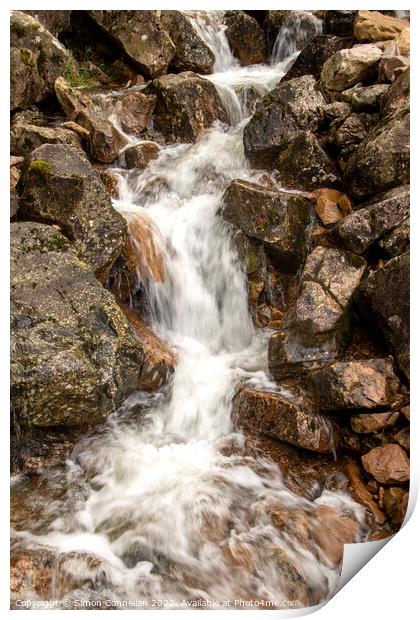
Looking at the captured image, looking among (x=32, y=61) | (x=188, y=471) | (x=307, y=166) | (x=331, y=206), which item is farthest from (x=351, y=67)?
(x=188, y=471)

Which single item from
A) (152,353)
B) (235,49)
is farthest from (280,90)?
(152,353)

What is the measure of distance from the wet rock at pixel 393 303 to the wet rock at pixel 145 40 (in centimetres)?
345

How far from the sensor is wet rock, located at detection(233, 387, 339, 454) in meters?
3.13

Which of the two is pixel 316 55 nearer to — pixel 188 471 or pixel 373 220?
pixel 373 220

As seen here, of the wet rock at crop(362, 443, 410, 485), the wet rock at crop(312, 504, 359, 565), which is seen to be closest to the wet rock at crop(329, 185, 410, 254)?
the wet rock at crop(362, 443, 410, 485)

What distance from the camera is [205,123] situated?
201 inches

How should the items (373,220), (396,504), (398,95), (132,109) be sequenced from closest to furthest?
(396,504) < (373,220) < (398,95) < (132,109)

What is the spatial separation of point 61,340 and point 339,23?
371 centimetres

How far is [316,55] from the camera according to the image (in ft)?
15.9

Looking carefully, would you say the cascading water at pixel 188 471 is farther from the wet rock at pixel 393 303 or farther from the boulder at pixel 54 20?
the boulder at pixel 54 20

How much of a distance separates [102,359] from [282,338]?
1.35 m

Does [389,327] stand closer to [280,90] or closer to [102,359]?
[102,359]
